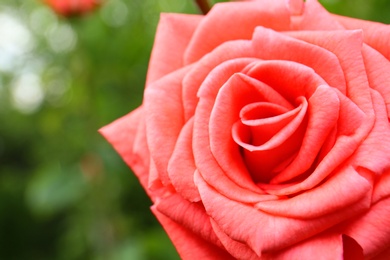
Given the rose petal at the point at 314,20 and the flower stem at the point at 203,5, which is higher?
the rose petal at the point at 314,20

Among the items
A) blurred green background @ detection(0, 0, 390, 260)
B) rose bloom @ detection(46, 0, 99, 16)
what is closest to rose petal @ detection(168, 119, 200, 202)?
blurred green background @ detection(0, 0, 390, 260)

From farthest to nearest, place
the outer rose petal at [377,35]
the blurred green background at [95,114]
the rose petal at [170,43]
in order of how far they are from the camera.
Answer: the blurred green background at [95,114]
the rose petal at [170,43]
the outer rose petal at [377,35]

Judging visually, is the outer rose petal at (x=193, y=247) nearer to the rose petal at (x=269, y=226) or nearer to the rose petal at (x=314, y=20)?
the rose petal at (x=269, y=226)

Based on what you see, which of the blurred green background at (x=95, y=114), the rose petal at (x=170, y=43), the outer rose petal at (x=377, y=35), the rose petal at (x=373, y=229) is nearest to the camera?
the rose petal at (x=373, y=229)

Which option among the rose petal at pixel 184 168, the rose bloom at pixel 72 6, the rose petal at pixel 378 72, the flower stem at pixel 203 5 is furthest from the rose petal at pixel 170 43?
the rose bloom at pixel 72 6

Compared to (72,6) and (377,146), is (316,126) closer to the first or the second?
(377,146)

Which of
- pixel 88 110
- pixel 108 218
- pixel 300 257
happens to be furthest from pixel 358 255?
pixel 88 110
